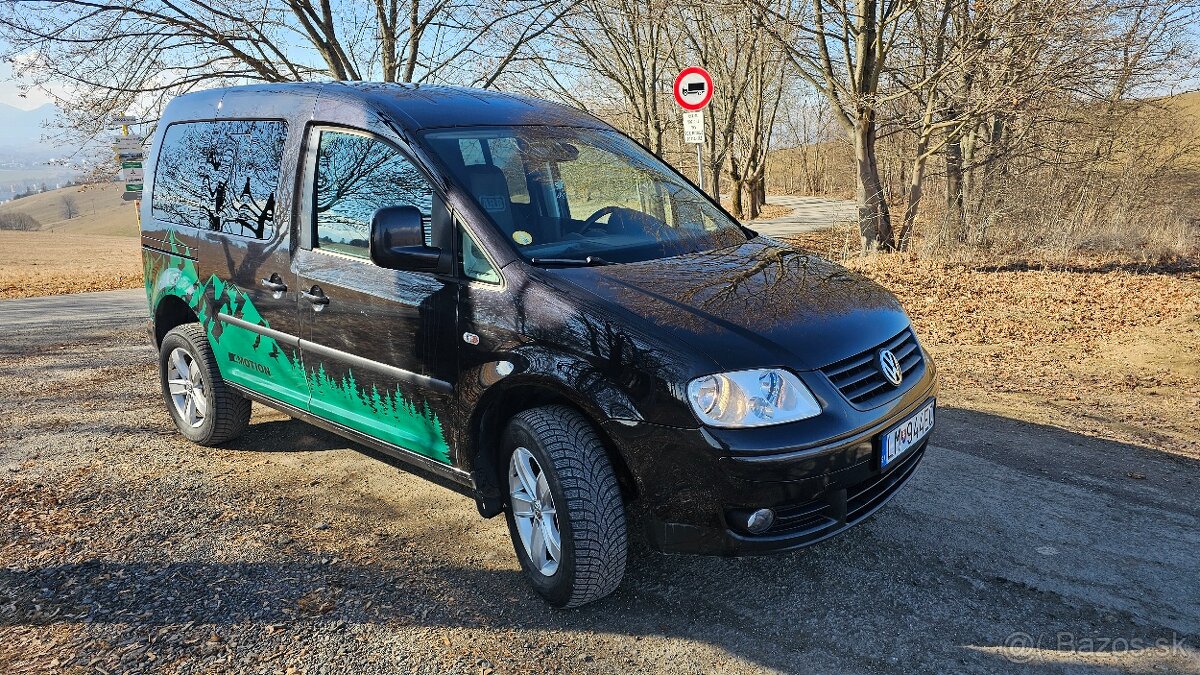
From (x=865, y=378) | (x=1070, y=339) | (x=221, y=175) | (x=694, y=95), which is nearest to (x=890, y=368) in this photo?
(x=865, y=378)

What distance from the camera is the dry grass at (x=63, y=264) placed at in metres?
16.2

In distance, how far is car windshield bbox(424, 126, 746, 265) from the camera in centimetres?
358

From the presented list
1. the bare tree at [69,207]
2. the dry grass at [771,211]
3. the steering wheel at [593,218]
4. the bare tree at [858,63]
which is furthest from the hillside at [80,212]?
the steering wheel at [593,218]

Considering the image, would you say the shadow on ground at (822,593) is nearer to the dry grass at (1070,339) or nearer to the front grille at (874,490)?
the front grille at (874,490)

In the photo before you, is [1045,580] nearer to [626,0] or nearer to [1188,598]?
[1188,598]

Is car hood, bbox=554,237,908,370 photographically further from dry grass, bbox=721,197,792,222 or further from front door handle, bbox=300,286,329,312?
dry grass, bbox=721,197,792,222

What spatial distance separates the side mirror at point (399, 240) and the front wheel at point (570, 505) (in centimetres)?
78

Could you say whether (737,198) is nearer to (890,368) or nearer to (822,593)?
(890,368)

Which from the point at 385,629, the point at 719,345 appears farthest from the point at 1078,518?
the point at 385,629

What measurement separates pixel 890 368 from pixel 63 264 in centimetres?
2907

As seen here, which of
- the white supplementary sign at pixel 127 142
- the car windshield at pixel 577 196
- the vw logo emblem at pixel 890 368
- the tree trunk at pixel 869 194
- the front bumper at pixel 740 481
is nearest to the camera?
the front bumper at pixel 740 481

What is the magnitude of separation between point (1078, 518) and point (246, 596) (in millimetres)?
3737

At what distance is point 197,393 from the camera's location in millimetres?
5133

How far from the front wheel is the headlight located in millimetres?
448
